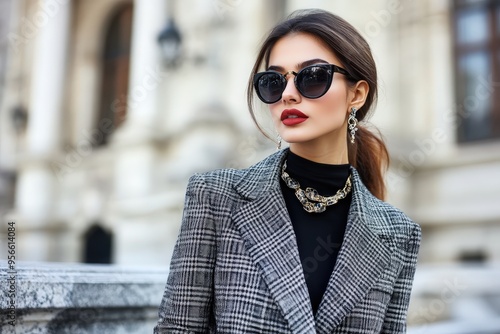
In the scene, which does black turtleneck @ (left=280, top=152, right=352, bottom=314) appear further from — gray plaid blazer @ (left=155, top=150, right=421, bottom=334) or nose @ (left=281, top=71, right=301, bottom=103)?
nose @ (left=281, top=71, right=301, bottom=103)

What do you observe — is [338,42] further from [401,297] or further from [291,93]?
[401,297]

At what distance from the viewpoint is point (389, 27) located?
9.83 m

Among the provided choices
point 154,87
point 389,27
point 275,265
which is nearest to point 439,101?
point 389,27

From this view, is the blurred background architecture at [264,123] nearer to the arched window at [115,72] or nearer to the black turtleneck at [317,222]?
the arched window at [115,72]

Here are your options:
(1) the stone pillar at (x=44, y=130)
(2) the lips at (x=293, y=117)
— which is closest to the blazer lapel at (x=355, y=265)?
(2) the lips at (x=293, y=117)

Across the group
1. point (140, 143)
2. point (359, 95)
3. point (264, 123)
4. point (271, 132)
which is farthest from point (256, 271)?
point (140, 143)

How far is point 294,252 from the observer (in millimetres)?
1953

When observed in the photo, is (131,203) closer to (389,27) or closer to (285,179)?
(389,27)

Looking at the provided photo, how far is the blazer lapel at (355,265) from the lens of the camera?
6.31 ft

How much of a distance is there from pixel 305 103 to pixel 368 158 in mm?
591

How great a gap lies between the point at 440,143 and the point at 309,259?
323 inches

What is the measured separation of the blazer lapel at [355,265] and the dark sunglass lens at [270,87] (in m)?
0.45

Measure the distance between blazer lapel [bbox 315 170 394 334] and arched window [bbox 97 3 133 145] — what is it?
1301 cm

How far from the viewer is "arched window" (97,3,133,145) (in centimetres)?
1489
